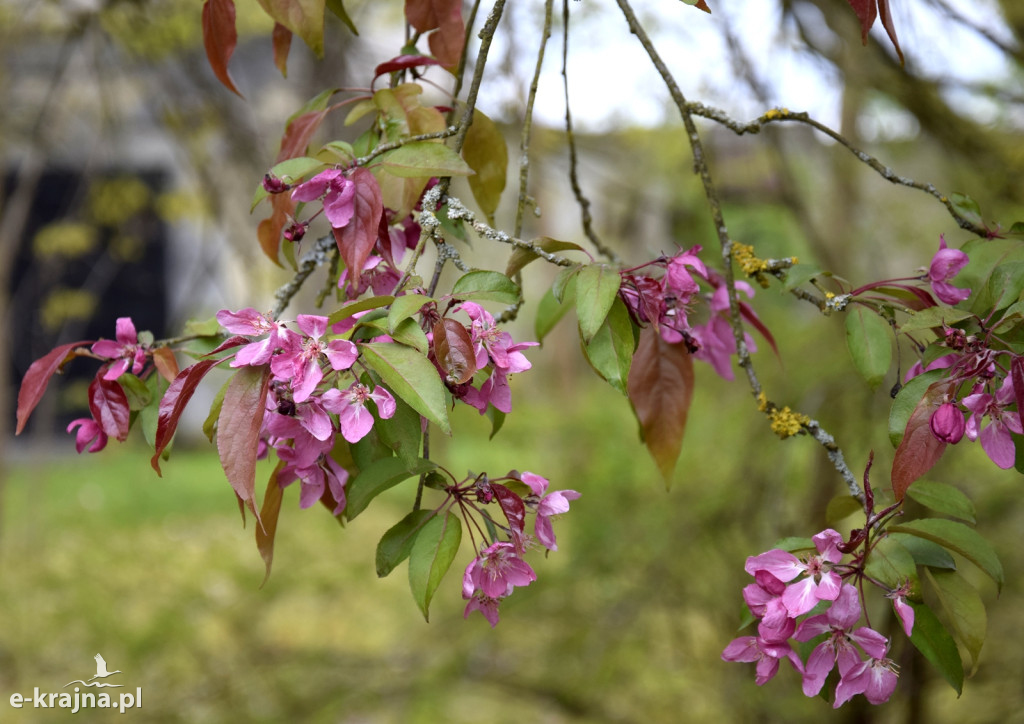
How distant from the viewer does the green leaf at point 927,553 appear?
0.59 metres

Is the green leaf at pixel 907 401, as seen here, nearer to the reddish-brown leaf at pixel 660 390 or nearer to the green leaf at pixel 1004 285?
the green leaf at pixel 1004 285

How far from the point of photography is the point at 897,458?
0.51 m

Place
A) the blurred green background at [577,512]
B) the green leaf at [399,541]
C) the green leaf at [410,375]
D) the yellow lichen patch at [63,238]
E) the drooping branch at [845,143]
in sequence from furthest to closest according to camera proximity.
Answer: the yellow lichen patch at [63,238] < the blurred green background at [577,512] < the drooping branch at [845,143] < the green leaf at [399,541] < the green leaf at [410,375]

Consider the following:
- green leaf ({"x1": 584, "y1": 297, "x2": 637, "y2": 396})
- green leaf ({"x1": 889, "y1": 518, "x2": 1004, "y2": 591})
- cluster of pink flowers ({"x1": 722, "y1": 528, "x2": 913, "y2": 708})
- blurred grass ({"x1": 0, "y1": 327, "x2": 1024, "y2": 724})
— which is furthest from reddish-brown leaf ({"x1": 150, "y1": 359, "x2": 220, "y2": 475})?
blurred grass ({"x1": 0, "y1": 327, "x2": 1024, "y2": 724})

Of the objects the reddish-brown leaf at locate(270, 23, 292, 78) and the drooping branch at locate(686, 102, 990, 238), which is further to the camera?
the reddish-brown leaf at locate(270, 23, 292, 78)

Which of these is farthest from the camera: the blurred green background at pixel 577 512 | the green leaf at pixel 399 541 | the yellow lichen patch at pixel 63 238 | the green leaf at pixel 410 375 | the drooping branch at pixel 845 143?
the yellow lichen patch at pixel 63 238

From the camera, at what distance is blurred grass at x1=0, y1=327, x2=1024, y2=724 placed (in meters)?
1.87

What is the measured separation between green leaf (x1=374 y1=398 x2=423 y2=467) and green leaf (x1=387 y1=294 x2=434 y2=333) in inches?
2.2

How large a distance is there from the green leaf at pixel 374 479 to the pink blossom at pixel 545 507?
74 millimetres

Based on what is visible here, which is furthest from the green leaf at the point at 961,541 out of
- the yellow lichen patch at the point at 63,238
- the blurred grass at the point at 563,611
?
Answer: the yellow lichen patch at the point at 63,238

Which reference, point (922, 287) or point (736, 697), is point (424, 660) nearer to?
point (736, 697)

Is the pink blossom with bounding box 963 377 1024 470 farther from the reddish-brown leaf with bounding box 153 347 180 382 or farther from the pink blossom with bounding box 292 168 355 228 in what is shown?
the reddish-brown leaf with bounding box 153 347 180 382

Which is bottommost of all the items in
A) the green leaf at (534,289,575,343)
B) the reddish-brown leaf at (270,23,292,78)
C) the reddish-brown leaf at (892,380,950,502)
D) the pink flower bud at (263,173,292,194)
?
the reddish-brown leaf at (892,380,950,502)

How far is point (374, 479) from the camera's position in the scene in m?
0.53
